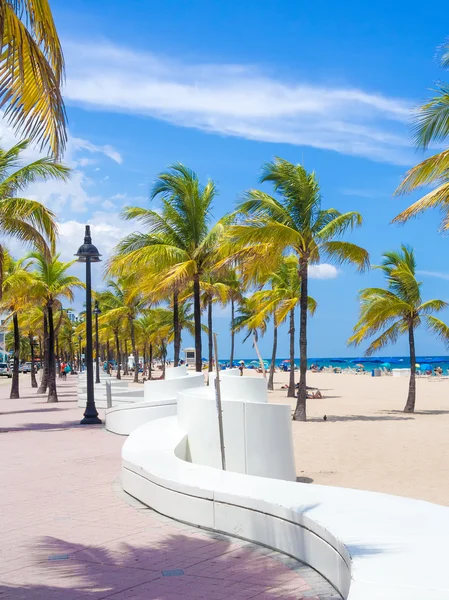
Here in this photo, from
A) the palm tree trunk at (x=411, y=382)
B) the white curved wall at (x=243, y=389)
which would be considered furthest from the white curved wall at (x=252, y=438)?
the palm tree trunk at (x=411, y=382)

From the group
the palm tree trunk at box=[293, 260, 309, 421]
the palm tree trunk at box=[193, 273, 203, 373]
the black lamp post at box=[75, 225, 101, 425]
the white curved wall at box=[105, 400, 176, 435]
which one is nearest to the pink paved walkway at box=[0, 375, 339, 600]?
the white curved wall at box=[105, 400, 176, 435]

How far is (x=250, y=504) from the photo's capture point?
5.89 metres

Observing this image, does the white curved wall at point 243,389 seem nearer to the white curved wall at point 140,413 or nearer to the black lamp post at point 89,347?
the white curved wall at point 140,413

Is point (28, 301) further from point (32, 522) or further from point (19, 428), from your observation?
point (32, 522)

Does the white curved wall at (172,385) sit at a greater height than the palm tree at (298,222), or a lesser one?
lesser

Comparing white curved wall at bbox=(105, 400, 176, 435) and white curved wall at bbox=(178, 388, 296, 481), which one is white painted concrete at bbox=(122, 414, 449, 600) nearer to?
white curved wall at bbox=(178, 388, 296, 481)

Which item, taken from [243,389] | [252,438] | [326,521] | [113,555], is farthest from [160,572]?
[243,389]

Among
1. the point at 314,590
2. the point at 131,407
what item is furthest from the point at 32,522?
the point at 131,407

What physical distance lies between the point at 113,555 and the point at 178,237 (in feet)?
67.0

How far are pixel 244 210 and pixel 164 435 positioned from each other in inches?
512

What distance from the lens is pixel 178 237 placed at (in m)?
25.8

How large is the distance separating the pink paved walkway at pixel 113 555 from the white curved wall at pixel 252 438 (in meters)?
1.44

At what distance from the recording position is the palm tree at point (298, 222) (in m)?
21.6

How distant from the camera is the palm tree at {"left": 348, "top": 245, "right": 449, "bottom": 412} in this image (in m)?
26.6
